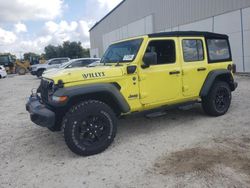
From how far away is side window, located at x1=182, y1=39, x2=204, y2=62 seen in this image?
5.75 meters

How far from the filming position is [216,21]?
52.3 feet

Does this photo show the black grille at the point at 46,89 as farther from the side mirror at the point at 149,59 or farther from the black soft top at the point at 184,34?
the black soft top at the point at 184,34

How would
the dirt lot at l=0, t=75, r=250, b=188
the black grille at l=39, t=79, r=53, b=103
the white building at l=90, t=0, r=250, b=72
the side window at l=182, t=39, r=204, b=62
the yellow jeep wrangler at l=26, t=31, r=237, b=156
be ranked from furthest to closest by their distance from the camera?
the white building at l=90, t=0, r=250, b=72 → the side window at l=182, t=39, r=204, b=62 → the black grille at l=39, t=79, r=53, b=103 → the yellow jeep wrangler at l=26, t=31, r=237, b=156 → the dirt lot at l=0, t=75, r=250, b=188

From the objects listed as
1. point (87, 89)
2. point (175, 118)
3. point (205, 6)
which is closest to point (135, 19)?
point (205, 6)

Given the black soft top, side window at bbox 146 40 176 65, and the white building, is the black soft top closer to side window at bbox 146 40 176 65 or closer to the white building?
side window at bbox 146 40 176 65

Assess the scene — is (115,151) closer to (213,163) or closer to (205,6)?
(213,163)

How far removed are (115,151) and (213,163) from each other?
5.26ft

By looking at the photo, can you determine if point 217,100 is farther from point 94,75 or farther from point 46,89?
point 46,89

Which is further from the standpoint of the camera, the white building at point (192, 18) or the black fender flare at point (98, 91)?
the white building at point (192, 18)

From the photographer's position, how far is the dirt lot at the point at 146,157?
11.8 ft

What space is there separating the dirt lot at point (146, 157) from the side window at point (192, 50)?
1400 mm

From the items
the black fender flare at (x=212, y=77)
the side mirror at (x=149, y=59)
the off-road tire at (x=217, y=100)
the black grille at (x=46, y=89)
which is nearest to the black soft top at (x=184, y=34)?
the side mirror at (x=149, y=59)

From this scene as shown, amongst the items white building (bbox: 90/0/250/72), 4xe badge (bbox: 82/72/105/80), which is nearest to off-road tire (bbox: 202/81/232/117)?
4xe badge (bbox: 82/72/105/80)

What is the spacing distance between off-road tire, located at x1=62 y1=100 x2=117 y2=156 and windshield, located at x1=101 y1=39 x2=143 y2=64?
1.15 metres
